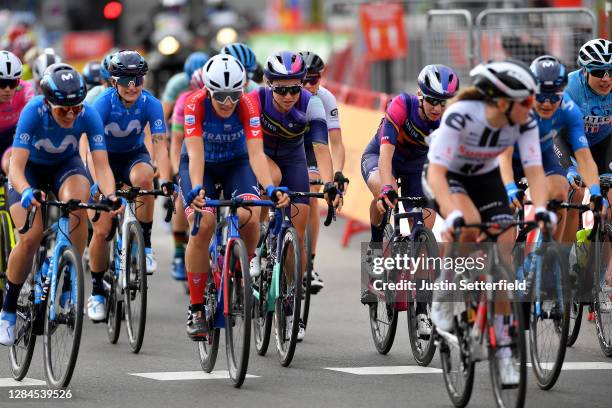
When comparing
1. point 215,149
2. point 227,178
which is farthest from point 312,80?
point 215,149

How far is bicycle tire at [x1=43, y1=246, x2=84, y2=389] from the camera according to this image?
9414mm

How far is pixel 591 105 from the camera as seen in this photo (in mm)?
11523

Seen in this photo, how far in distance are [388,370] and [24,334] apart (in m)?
2.52

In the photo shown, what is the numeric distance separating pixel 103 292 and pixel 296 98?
7.37 ft

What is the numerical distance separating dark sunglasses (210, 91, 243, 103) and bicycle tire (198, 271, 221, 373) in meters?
1.22

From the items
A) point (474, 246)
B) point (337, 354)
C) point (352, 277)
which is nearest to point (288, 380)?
point (337, 354)

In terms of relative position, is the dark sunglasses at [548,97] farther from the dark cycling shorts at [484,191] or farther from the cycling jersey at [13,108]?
the cycling jersey at [13,108]

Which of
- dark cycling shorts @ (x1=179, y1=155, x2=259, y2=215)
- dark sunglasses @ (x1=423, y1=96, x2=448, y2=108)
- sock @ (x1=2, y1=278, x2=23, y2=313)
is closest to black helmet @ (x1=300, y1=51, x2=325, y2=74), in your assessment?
dark cycling shorts @ (x1=179, y1=155, x2=259, y2=215)

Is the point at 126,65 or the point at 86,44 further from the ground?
the point at 86,44

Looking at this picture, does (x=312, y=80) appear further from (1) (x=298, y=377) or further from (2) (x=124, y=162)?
(1) (x=298, y=377)

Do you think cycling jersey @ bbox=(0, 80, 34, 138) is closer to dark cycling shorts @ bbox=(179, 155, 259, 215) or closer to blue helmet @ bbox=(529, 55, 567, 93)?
dark cycling shorts @ bbox=(179, 155, 259, 215)

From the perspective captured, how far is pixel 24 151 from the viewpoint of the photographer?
10.1m

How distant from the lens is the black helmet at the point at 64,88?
9852mm

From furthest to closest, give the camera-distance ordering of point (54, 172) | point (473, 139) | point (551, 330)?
point (54, 172) → point (551, 330) → point (473, 139)
